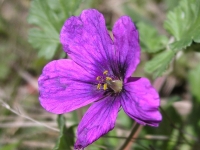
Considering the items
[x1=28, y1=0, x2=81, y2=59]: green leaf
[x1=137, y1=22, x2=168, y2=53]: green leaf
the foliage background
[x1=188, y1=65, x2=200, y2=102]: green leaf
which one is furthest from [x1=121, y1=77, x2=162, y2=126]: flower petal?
[x1=188, y1=65, x2=200, y2=102]: green leaf

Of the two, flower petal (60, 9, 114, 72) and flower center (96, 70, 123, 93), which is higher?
flower petal (60, 9, 114, 72)

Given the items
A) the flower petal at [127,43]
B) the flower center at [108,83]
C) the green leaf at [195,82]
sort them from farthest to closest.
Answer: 1. the green leaf at [195,82]
2. the flower center at [108,83]
3. the flower petal at [127,43]

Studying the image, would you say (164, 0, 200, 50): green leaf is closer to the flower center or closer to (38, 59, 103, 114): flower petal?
the flower center

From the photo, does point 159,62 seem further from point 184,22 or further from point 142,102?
point 142,102

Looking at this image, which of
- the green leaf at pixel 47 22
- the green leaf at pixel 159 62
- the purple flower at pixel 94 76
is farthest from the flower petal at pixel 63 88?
the green leaf at pixel 47 22

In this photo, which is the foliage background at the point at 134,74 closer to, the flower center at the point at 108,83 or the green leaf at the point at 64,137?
the green leaf at the point at 64,137
